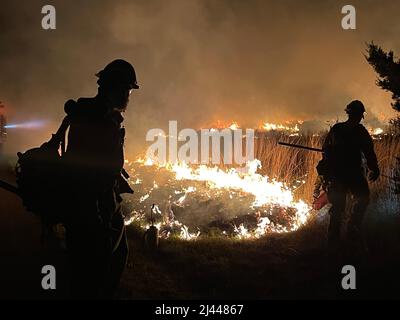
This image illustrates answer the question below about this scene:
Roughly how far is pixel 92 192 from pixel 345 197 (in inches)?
185

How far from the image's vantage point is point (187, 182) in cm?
1041

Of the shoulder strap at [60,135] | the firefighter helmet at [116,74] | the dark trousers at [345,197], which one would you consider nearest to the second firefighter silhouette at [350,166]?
the dark trousers at [345,197]

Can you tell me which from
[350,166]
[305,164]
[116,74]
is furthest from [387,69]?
[116,74]

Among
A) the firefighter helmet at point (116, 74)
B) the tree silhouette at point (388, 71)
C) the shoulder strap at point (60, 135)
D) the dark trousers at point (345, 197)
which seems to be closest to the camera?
the shoulder strap at point (60, 135)

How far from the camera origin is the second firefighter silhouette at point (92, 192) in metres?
3.45

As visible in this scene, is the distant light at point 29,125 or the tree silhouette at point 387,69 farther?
the distant light at point 29,125

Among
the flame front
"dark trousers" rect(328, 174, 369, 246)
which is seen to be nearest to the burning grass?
the flame front

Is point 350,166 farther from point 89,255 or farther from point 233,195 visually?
point 89,255

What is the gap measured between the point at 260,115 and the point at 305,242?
478 inches

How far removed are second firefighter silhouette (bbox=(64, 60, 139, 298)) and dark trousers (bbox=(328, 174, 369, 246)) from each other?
4210mm

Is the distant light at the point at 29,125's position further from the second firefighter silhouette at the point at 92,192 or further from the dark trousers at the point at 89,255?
the dark trousers at the point at 89,255

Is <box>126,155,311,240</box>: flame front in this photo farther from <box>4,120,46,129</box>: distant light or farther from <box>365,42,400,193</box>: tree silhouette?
<box>4,120,46,129</box>: distant light

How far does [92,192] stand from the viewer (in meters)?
3.48

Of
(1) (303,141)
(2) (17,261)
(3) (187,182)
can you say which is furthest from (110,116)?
(1) (303,141)
